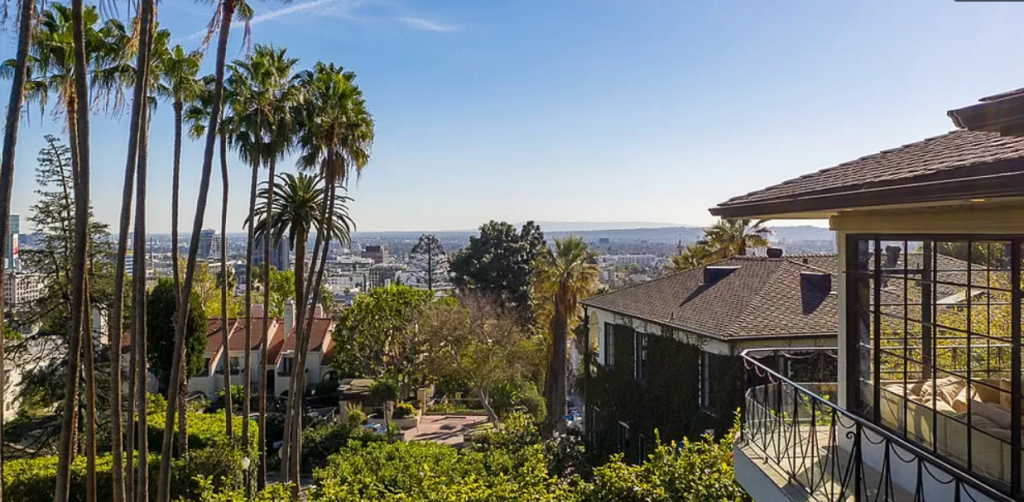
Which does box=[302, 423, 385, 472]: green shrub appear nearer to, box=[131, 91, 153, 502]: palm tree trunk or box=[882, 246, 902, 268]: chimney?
box=[131, 91, 153, 502]: palm tree trunk

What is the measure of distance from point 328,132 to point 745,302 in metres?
13.5

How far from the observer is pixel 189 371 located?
2859 centimetres

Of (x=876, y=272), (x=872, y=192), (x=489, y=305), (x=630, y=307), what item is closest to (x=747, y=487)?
(x=876, y=272)

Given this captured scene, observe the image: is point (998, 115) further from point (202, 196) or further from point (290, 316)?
point (290, 316)

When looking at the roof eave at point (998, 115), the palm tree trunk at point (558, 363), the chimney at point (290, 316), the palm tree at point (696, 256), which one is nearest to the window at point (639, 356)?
the palm tree trunk at point (558, 363)

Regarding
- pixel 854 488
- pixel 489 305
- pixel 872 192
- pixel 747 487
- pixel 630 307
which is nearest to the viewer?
pixel 872 192

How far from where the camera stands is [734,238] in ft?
105

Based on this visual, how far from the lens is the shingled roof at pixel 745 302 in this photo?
1514 cm

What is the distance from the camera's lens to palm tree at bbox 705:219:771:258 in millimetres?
31812

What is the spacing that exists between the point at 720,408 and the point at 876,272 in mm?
10117

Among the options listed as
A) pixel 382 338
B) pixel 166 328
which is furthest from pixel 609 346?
pixel 166 328

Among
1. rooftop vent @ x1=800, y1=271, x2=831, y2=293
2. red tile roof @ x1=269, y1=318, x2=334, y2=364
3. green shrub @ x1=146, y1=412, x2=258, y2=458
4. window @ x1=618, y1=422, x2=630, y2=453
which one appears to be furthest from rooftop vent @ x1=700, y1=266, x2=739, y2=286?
red tile roof @ x1=269, y1=318, x2=334, y2=364

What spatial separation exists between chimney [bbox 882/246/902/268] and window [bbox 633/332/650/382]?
515 inches

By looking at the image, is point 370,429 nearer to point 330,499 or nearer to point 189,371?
point 189,371
